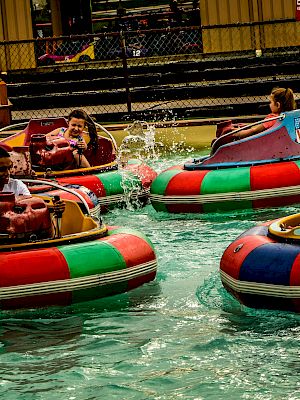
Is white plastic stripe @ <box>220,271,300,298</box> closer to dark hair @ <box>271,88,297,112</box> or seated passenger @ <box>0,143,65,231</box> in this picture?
seated passenger @ <box>0,143,65,231</box>

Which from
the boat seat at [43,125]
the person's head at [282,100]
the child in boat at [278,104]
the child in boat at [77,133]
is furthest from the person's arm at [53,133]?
the person's head at [282,100]

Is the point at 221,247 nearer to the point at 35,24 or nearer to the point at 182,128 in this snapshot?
the point at 182,128

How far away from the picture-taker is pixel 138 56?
18984mm

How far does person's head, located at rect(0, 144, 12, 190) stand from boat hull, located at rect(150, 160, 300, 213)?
2.68m

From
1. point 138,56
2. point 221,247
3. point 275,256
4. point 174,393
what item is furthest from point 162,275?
point 138,56

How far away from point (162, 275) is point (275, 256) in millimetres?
1488

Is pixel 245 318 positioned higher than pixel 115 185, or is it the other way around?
pixel 115 185

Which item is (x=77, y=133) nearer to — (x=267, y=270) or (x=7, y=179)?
(x=7, y=179)

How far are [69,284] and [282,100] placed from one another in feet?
12.8

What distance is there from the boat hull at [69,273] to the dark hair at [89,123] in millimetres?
3296

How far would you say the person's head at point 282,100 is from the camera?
1020cm

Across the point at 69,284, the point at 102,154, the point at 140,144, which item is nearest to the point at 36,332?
the point at 69,284

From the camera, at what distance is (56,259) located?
22.9 feet

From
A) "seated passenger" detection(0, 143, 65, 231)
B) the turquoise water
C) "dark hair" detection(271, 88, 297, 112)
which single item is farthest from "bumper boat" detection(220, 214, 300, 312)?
"dark hair" detection(271, 88, 297, 112)
